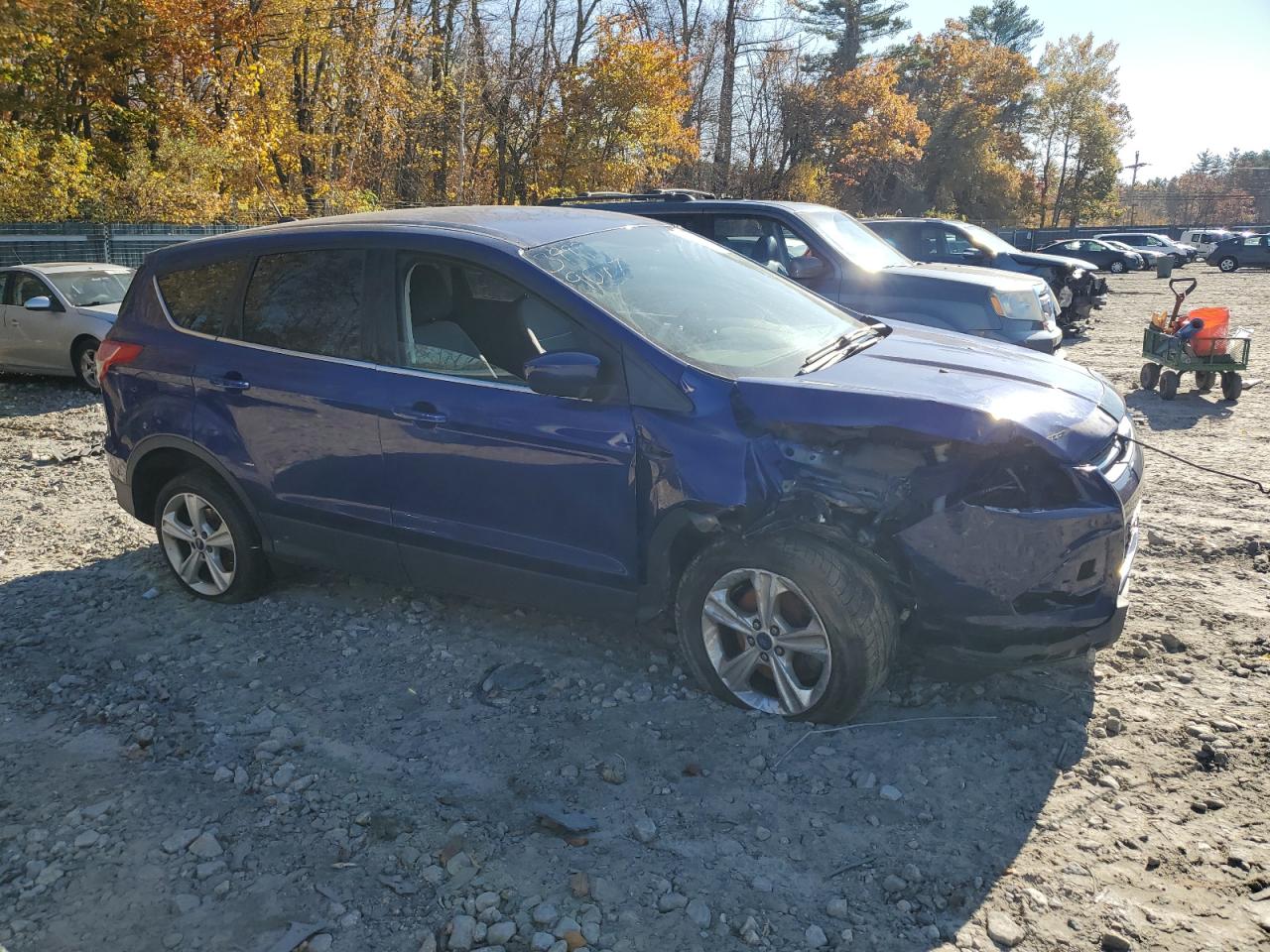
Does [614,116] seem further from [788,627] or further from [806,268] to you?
[788,627]

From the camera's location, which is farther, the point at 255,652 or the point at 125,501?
the point at 125,501

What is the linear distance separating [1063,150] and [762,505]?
6799 centimetres

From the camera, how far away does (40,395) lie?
36.9ft

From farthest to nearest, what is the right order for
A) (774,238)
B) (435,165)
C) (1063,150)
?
(1063,150) < (435,165) < (774,238)

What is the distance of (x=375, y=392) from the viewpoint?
13.6ft

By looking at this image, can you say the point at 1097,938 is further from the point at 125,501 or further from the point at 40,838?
the point at 125,501

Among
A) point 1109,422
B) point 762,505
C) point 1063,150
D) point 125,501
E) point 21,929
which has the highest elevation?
point 1063,150

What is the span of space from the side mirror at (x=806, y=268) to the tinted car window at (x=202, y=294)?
499 cm

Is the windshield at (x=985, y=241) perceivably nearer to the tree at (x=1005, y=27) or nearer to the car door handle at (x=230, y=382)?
the car door handle at (x=230, y=382)

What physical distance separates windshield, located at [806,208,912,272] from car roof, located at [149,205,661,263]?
413 centimetres

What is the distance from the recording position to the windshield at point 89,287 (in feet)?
37.6

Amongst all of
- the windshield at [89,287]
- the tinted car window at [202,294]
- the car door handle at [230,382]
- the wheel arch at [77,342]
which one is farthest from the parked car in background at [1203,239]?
the car door handle at [230,382]

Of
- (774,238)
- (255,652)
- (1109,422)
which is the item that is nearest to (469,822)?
(255,652)

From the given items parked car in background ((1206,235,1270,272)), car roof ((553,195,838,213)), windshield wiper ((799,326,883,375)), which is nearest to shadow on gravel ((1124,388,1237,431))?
car roof ((553,195,838,213))
